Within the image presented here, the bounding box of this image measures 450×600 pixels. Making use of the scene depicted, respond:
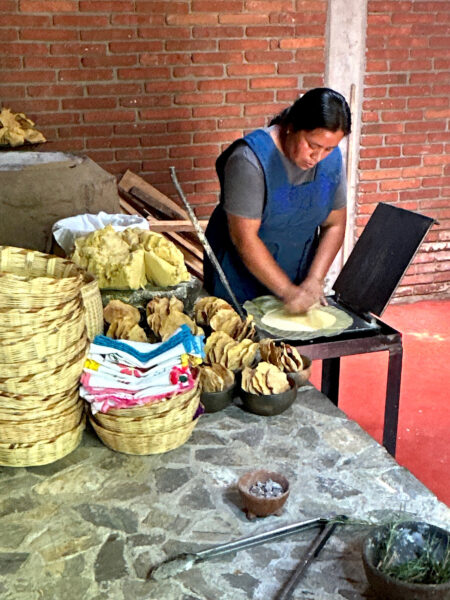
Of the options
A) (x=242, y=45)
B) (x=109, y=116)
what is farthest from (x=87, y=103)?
(x=242, y=45)

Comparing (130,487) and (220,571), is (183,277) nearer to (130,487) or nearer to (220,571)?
(130,487)

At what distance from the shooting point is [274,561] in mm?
1699

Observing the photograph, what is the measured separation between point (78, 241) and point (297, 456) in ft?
4.34

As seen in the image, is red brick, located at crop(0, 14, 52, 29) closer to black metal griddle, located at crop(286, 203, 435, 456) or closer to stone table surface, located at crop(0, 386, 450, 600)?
black metal griddle, located at crop(286, 203, 435, 456)

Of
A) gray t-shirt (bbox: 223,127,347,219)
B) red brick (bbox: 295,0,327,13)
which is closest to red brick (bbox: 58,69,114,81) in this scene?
red brick (bbox: 295,0,327,13)

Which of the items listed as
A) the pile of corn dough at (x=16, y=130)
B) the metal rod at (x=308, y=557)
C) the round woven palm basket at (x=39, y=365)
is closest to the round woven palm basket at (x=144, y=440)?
the round woven palm basket at (x=39, y=365)

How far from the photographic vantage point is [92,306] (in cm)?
244

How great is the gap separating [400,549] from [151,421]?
85cm

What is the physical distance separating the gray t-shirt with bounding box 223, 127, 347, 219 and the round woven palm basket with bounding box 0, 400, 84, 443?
3.90 feet

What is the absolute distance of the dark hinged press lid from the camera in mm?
2863

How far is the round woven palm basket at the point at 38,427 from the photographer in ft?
6.78

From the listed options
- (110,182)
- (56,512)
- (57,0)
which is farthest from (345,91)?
(56,512)

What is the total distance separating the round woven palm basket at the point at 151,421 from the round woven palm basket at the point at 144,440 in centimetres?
1

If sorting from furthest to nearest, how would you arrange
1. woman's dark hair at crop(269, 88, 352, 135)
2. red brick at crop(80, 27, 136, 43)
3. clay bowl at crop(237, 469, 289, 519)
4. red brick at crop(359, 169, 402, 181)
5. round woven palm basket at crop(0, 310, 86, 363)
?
red brick at crop(359, 169, 402, 181), red brick at crop(80, 27, 136, 43), woman's dark hair at crop(269, 88, 352, 135), round woven palm basket at crop(0, 310, 86, 363), clay bowl at crop(237, 469, 289, 519)
